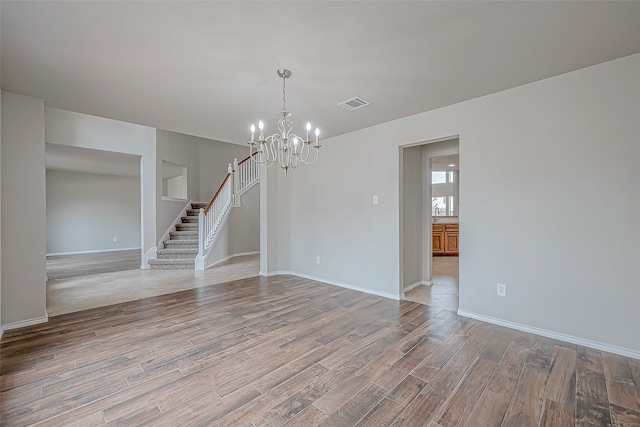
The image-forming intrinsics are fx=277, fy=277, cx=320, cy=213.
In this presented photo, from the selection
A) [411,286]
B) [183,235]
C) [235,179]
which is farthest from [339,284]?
[183,235]

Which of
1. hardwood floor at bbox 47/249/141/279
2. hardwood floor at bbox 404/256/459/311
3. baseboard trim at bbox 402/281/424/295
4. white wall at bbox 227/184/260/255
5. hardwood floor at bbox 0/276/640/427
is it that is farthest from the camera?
white wall at bbox 227/184/260/255

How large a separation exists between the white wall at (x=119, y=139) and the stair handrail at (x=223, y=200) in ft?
3.79

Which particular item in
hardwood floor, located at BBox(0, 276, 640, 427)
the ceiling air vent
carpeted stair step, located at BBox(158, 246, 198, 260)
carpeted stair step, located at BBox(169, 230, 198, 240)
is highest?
the ceiling air vent

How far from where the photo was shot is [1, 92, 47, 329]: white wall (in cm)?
289

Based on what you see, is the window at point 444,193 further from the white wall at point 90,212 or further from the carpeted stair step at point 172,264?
the white wall at point 90,212

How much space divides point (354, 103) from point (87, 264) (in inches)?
287

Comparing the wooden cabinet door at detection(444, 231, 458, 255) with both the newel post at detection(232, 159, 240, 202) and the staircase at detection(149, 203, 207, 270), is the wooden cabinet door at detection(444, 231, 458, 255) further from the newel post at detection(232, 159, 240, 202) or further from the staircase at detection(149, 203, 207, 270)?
the staircase at detection(149, 203, 207, 270)

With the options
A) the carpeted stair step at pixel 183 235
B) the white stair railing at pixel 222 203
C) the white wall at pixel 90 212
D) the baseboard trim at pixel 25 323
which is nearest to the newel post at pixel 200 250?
the white stair railing at pixel 222 203

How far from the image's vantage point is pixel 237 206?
756 cm

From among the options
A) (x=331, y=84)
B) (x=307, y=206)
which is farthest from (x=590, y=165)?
(x=307, y=206)

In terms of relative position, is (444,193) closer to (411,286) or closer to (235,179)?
(411,286)

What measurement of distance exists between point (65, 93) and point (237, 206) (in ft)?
15.6

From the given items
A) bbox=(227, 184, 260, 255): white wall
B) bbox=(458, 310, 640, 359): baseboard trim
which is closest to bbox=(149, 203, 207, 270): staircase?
bbox=(227, 184, 260, 255): white wall

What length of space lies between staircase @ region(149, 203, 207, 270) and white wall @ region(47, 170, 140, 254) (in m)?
3.36
